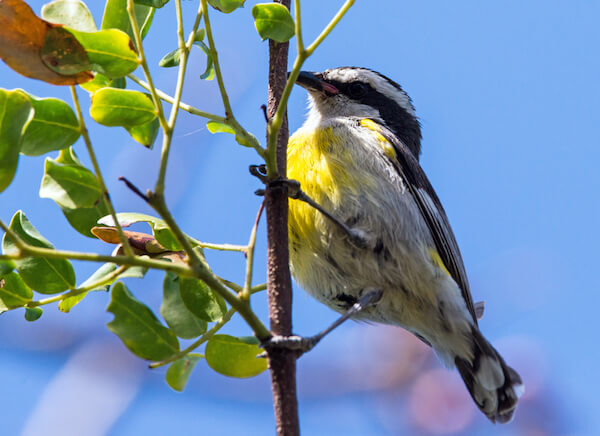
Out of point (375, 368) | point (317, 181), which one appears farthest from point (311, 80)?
point (375, 368)

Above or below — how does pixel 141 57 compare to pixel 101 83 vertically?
above

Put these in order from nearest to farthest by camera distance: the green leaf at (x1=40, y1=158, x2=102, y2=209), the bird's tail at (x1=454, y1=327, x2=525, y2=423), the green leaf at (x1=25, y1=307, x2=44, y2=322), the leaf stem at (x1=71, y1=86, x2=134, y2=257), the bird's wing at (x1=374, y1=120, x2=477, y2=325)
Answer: the leaf stem at (x1=71, y1=86, x2=134, y2=257) → the green leaf at (x1=40, y1=158, x2=102, y2=209) → the green leaf at (x1=25, y1=307, x2=44, y2=322) → the bird's wing at (x1=374, y1=120, x2=477, y2=325) → the bird's tail at (x1=454, y1=327, x2=525, y2=423)

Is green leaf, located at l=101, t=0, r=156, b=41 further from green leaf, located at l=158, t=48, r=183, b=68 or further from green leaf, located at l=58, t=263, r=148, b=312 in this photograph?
green leaf, located at l=58, t=263, r=148, b=312

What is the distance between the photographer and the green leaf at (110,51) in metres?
1.62

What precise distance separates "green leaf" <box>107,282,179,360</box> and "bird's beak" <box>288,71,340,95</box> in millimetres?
2793

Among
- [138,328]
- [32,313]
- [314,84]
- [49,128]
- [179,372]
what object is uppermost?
[49,128]

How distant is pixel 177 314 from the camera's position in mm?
1863

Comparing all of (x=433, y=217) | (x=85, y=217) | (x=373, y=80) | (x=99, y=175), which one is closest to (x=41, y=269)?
(x=85, y=217)

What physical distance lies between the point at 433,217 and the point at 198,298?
6.81 ft

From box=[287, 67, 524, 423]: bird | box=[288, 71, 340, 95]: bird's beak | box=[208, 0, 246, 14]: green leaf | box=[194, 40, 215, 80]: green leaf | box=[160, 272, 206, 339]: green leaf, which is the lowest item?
box=[287, 67, 524, 423]: bird

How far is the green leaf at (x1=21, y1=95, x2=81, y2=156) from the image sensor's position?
163 cm

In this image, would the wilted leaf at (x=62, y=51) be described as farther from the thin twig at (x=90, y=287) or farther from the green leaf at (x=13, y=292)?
the green leaf at (x=13, y=292)

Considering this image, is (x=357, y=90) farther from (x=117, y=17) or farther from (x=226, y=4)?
(x=117, y=17)

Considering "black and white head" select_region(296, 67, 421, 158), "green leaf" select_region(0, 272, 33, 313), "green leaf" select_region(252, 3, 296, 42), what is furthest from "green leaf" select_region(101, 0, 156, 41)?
"black and white head" select_region(296, 67, 421, 158)
